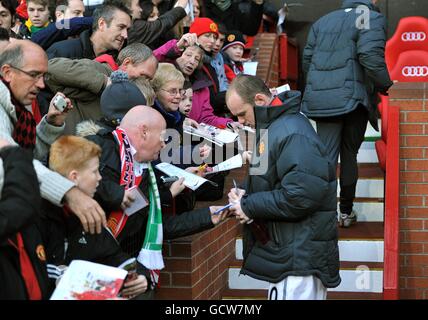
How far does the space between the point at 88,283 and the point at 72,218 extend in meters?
0.47

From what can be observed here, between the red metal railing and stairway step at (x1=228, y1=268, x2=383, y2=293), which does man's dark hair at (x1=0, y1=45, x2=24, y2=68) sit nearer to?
stairway step at (x1=228, y1=268, x2=383, y2=293)

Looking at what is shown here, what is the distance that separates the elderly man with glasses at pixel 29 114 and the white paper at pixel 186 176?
0.75 m

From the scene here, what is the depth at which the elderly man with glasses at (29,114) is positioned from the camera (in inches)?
148

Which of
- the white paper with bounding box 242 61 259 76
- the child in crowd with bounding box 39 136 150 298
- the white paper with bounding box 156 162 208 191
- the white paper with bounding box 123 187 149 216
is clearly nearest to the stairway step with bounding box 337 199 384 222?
the white paper with bounding box 242 61 259 76

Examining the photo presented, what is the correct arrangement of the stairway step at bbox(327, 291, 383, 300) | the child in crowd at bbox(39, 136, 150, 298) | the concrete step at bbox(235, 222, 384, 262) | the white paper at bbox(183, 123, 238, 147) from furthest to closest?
the concrete step at bbox(235, 222, 384, 262) < the stairway step at bbox(327, 291, 383, 300) < the white paper at bbox(183, 123, 238, 147) < the child in crowd at bbox(39, 136, 150, 298)

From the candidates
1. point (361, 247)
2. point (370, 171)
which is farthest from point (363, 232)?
point (370, 171)

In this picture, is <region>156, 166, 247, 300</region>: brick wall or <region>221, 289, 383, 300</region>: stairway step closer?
<region>156, 166, 247, 300</region>: brick wall

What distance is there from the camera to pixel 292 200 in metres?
4.39

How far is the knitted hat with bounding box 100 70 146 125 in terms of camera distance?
4723 millimetres

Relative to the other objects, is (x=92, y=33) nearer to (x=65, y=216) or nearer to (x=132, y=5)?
(x=132, y=5)

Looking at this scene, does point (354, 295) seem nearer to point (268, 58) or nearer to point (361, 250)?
point (361, 250)

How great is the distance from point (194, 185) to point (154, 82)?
116cm

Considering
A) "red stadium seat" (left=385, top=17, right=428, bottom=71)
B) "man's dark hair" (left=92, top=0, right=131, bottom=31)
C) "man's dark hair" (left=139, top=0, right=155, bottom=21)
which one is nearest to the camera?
"man's dark hair" (left=92, top=0, right=131, bottom=31)

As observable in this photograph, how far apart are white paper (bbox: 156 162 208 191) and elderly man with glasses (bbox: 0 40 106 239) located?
2.45 feet
